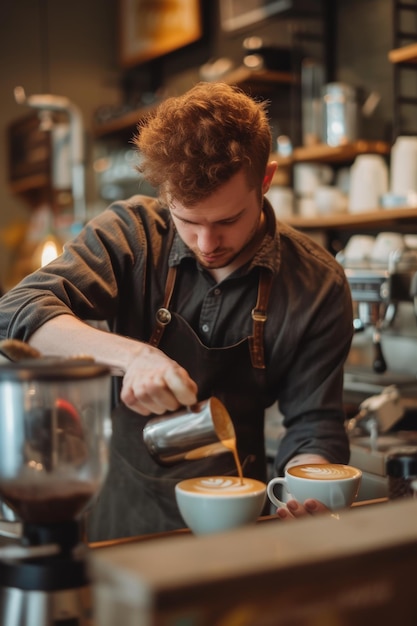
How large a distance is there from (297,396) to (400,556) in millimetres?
1212

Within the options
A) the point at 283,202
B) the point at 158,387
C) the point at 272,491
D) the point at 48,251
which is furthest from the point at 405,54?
the point at 158,387

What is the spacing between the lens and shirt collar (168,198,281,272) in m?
1.93

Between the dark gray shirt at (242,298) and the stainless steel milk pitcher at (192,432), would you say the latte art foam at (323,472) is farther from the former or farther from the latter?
the dark gray shirt at (242,298)

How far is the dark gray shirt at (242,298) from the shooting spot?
6.08 feet

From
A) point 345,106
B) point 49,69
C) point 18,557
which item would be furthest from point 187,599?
point 49,69

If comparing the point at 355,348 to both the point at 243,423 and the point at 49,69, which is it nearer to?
the point at 243,423

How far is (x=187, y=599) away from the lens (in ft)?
2.00

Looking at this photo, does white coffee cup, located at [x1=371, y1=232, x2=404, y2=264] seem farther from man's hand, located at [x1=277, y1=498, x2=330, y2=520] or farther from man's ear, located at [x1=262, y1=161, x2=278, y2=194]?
man's hand, located at [x1=277, y1=498, x2=330, y2=520]

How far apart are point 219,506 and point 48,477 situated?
35 centimetres

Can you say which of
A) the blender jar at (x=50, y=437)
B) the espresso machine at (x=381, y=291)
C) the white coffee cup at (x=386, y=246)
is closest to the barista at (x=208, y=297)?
the blender jar at (x=50, y=437)

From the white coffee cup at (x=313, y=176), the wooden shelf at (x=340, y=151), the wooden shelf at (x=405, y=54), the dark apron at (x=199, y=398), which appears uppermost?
the wooden shelf at (x=405, y=54)

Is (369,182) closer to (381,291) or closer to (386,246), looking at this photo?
(386,246)

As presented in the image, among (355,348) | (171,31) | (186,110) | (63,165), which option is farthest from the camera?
(63,165)

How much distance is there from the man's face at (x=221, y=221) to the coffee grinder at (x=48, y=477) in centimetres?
78
